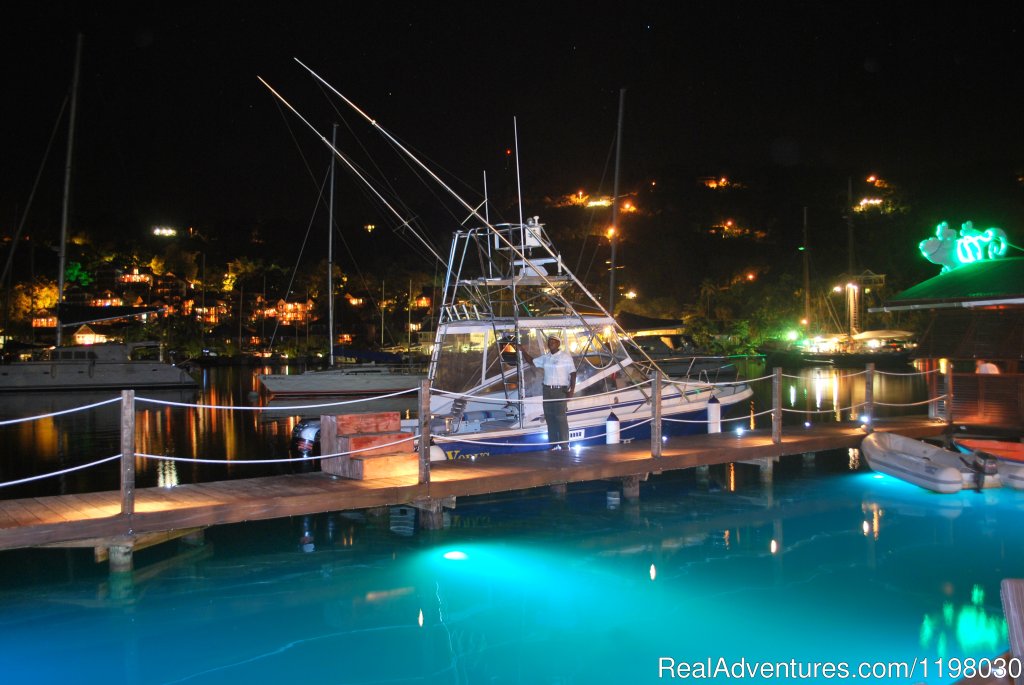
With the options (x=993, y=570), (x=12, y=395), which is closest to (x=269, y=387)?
(x=12, y=395)

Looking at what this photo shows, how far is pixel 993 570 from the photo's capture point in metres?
9.90

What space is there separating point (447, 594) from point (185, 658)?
2838mm

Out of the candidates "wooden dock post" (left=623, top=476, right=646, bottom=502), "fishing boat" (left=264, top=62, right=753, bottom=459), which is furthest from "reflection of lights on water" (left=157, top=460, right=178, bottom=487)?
"wooden dock post" (left=623, top=476, right=646, bottom=502)

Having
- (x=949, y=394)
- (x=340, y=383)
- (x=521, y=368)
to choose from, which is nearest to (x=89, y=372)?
(x=340, y=383)

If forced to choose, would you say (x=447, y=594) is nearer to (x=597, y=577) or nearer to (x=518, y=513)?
(x=597, y=577)

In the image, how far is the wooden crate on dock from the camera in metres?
10.7

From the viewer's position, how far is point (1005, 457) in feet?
44.5

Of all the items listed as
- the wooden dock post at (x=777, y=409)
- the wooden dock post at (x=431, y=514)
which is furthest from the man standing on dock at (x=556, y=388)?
the wooden dock post at (x=777, y=409)

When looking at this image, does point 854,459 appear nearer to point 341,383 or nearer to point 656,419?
point 656,419

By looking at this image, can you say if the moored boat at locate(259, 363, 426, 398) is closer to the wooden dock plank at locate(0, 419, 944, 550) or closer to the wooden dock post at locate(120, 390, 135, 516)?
the wooden dock plank at locate(0, 419, 944, 550)

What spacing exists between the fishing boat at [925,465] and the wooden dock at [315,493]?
3.33ft

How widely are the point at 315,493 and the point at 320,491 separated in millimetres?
101

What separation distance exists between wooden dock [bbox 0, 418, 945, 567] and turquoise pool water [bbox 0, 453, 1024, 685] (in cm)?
78

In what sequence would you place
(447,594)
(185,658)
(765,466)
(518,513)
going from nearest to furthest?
(185,658) → (447,594) → (518,513) → (765,466)
